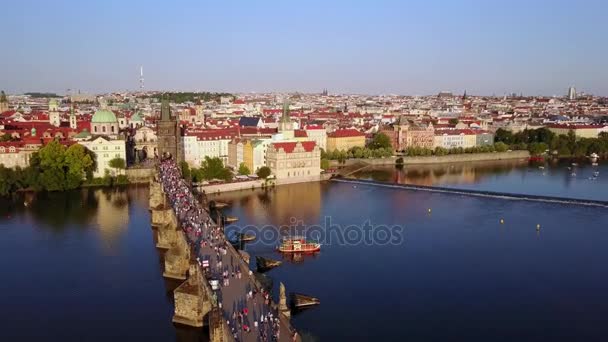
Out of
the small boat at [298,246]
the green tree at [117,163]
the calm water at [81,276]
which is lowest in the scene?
the calm water at [81,276]

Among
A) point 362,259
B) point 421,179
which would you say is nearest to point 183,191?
point 362,259

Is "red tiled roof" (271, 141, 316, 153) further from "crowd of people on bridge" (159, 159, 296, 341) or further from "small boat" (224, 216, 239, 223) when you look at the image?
"small boat" (224, 216, 239, 223)

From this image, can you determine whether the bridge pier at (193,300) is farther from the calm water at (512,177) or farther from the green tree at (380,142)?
the green tree at (380,142)

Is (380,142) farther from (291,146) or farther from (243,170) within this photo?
(243,170)

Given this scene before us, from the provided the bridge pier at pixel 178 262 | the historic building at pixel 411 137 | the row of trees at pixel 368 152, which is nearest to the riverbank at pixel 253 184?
the row of trees at pixel 368 152

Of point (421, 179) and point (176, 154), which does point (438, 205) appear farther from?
point (176, 154)

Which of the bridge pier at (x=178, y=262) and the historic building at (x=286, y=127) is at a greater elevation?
the historic building at (x=286, y=127)

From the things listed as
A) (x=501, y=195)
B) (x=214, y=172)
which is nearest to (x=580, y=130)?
(x=501, y=195)
